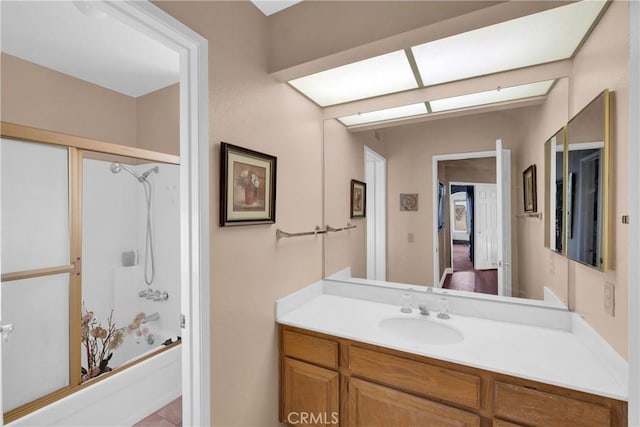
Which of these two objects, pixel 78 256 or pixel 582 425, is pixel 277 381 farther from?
pixel 78 256

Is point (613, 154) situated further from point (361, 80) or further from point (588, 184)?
point (361, 80)

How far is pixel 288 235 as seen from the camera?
5.77ft

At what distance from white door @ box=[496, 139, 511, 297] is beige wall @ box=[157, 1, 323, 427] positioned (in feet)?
3.91

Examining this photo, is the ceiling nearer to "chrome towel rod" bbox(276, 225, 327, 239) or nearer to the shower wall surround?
the shower wall surround

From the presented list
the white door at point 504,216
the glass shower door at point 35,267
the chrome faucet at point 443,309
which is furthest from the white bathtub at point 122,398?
the white door at point 504,216

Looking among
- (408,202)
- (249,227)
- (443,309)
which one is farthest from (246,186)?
(443,309)

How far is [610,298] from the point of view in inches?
43.1

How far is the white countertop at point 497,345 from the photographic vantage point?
1074 millimetres

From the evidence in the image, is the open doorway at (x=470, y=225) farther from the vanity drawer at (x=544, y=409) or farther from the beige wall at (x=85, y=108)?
the beige wall at (x=85, y=108)

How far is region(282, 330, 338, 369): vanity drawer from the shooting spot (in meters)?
1.56

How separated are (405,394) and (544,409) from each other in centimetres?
54

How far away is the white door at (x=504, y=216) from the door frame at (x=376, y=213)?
69 cm

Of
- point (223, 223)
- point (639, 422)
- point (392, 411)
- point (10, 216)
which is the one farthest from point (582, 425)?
point (10, 216)

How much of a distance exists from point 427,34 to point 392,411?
179 cm
